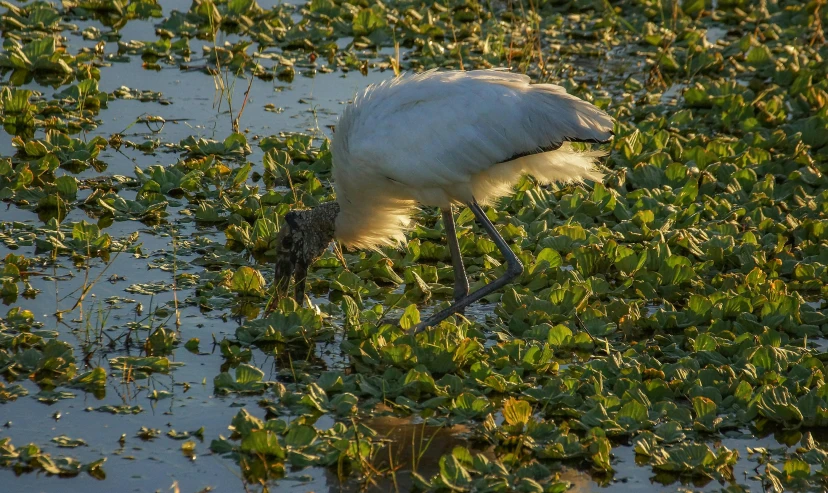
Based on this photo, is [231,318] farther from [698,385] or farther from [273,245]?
[698,385]

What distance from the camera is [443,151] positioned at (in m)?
5.60

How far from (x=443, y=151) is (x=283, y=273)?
1150 mm

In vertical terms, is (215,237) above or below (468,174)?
below

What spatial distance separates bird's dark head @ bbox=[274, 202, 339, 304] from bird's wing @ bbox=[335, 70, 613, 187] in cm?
43

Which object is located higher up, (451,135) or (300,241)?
(451,135)

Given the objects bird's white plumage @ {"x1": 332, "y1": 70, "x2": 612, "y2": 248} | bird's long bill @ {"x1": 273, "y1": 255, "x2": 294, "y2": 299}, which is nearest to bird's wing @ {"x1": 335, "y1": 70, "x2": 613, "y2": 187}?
bird's white plumage @ {"x1": 332, "y1": 70, "x2": 612, "y2": 248}

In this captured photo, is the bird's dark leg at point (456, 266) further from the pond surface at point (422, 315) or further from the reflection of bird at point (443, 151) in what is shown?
the pond surface at point (422, 315)

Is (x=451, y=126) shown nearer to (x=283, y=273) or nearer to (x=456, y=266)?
(x=456, y=266)

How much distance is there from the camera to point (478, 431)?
4680mm

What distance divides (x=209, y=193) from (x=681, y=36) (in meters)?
5.42

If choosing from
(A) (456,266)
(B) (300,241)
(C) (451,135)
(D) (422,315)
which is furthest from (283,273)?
(C) (451,135)

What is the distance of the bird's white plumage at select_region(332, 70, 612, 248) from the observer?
559 centimetres

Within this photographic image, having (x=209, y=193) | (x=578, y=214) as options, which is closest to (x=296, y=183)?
(x=209, y=193)

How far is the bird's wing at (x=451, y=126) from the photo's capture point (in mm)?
5582
